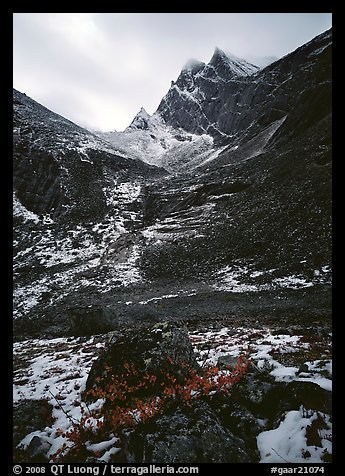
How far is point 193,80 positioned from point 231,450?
184m

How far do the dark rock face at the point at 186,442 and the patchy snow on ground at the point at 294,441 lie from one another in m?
0.43

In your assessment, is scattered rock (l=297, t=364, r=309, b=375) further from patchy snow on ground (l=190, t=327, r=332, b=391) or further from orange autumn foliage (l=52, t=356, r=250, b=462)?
orange autumn foliage (l=52, t=356, r=250, b=462)

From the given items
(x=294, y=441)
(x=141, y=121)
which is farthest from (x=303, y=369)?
(x=141, y=121)

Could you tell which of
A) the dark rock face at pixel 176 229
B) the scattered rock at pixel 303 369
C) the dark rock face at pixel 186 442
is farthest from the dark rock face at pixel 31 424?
the dark rock face at pixel 176 229

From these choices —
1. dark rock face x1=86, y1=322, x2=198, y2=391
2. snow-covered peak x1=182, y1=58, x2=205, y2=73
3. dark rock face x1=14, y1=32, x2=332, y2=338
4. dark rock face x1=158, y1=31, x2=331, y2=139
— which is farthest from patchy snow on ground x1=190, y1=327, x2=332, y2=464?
snow-covered peak x1=182, y1=58, x2=205, y2=73

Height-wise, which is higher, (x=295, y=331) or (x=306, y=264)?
(x=306, y=264)

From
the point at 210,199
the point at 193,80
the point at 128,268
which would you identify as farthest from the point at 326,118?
the point at 193,80

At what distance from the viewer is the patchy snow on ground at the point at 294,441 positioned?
4.50 meters

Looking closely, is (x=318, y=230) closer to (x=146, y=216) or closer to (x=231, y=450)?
(x=231, y=450)

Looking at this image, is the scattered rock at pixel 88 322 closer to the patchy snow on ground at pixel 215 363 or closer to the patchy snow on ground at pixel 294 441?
the patchy snow on ground at pixel 215 363

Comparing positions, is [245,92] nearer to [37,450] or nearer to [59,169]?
[59,169]

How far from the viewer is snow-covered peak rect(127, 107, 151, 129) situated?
6031 inches

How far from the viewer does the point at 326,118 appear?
41469 mm

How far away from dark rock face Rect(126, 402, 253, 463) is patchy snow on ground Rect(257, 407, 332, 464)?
43 centimetres
